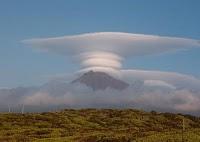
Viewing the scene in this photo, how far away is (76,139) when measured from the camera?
12800 cm

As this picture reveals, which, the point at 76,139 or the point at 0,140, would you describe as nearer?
the point at 76,139

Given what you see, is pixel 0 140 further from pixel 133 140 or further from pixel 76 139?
pixel 133 140

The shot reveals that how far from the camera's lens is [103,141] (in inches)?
4432

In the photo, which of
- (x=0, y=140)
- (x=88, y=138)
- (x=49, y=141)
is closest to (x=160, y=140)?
(x=88, y=138)

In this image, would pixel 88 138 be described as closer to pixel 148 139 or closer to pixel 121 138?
pixel 121 138

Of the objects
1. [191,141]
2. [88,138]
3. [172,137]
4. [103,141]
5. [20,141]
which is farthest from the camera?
[20,141]

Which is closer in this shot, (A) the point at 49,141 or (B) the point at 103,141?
(B) the point at 103,141

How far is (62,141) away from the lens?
125062 millimetres

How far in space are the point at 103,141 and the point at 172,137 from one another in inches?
703

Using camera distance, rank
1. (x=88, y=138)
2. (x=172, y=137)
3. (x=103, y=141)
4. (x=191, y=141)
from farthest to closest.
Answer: (x=88, y=138)
(x=103, y=141)
(x=172, y=137)
(x=191, y=141)

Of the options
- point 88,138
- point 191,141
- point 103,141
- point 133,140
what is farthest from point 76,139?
point 191,141

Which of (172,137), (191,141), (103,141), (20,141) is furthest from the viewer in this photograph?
(20,141)

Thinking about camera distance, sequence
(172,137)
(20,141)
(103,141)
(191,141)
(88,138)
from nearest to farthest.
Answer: (191,141), (172,137), (103,141), (88,138), (20,141)

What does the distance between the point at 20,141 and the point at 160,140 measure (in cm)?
5243
